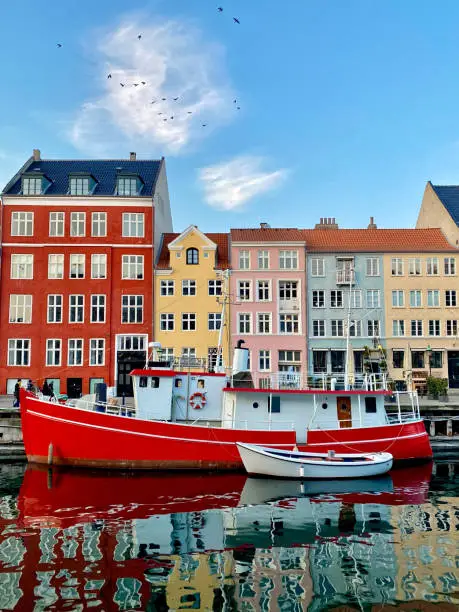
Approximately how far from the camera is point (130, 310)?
42.2 m

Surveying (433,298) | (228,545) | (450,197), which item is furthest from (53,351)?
(450,197)

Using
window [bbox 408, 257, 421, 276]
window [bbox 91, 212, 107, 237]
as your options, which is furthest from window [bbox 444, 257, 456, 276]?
window [bbox 91, 212, 107, 237]

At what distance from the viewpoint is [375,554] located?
1384cm

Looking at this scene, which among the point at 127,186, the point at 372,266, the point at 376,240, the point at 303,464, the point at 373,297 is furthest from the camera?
the point at 376,240

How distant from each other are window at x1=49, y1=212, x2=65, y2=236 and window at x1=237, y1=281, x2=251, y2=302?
589 inches

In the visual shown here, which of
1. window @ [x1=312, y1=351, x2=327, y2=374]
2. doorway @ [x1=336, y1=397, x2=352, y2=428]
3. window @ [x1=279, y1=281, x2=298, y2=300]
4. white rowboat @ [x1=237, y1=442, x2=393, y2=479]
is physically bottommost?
white rowboat @ [x1=237, y1=442, x2=393, y2=479]

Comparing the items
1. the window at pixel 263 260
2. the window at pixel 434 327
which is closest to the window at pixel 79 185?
the window at pixel 263 260

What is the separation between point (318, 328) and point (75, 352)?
19325 millimetres

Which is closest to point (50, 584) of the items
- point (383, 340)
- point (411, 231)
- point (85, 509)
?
point (85, 509)

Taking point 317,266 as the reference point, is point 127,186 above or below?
above

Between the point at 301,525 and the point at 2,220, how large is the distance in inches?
1413

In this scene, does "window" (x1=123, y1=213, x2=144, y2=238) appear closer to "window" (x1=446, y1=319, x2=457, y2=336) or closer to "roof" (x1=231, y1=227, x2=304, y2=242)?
"roof" (x1=231, y1=227, x2=304, y2=242)

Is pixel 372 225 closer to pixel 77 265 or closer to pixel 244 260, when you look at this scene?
pixel 244 260

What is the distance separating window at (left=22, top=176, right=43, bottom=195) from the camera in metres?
43.4
